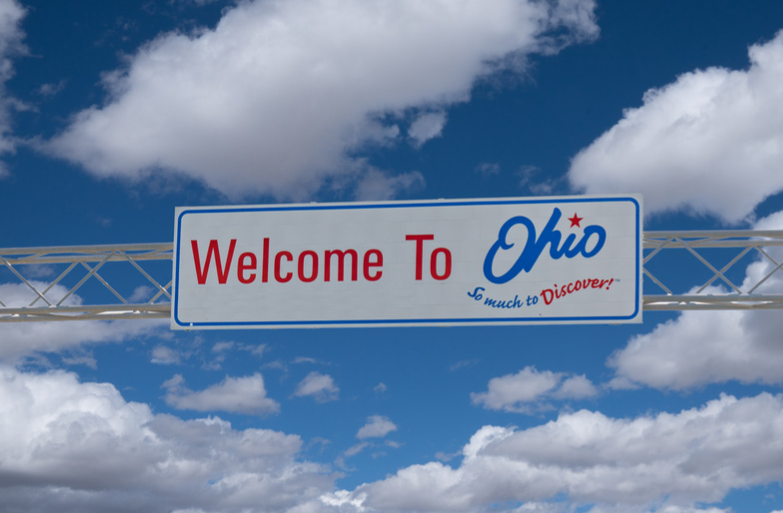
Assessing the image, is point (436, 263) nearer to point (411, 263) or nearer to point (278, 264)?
point (411, 263)

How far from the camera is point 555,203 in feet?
38.1

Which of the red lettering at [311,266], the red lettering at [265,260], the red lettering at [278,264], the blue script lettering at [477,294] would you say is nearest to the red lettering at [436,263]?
the blue script lettering at [477,294]

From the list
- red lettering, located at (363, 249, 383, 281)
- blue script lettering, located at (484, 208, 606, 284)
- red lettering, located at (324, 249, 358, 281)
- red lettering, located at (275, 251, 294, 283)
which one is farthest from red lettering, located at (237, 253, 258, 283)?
blue script lettering, located at (484, 208, 606, 284)

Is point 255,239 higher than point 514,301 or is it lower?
higher

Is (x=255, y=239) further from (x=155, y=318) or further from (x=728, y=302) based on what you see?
(x=728, y=302)

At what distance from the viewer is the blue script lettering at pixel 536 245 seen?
11562 mm

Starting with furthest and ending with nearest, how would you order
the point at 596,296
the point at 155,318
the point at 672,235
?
the point at 155,318, the point at 672,235, the point at 596,296

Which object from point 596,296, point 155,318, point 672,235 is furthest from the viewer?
point 155,318

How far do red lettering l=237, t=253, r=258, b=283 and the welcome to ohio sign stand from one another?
0.02m

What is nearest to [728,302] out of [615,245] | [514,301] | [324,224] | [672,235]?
[672,235]

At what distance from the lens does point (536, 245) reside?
1167cm

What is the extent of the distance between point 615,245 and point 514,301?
1431 mm

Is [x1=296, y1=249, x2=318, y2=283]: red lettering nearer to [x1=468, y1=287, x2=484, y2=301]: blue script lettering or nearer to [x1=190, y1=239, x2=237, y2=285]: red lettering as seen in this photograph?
[x1=190, y1=239, x2=237, y2=285]: red lettering

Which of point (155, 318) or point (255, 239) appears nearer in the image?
point (255, 239)
